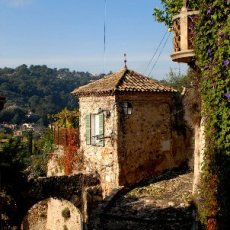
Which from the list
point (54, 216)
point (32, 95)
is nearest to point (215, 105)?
point (54, 216)

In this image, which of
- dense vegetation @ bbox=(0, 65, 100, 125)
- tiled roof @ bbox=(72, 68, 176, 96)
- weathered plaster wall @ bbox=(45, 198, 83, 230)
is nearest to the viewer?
tiled roof @ bbox=(72, 68, 176, 96)

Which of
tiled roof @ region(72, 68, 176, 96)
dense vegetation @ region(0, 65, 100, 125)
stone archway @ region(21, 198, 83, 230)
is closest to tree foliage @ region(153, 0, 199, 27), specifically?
tiled roof @ region(72, 68, 176, 96)

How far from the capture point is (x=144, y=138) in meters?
16.7

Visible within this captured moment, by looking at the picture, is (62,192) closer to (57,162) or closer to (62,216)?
(62,216)

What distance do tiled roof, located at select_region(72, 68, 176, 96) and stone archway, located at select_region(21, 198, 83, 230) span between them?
5566mm

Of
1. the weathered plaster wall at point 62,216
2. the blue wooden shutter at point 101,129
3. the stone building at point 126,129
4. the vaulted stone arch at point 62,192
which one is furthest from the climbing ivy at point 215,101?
the weathered plaster wall at point 62,216

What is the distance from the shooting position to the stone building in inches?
623

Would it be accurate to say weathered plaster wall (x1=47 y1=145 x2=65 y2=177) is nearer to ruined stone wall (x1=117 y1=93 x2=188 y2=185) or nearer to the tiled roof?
the tiled roof

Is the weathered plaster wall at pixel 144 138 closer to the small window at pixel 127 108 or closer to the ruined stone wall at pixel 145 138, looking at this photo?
the ruined stone wall at pixel 145 138

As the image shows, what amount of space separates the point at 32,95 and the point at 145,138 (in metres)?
92.7

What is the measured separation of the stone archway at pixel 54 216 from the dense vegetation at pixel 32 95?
4973cm

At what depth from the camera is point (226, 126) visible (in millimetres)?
7477

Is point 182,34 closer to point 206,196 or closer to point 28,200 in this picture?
point 206,196

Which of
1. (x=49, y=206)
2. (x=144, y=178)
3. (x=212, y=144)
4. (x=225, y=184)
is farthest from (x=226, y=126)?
(x=49, y=206)
